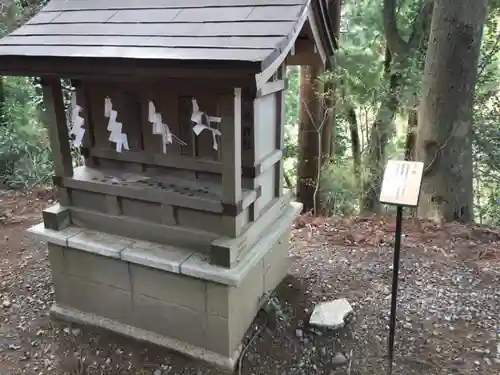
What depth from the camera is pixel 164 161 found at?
3.00 metres

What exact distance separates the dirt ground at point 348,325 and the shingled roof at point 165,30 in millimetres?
1908

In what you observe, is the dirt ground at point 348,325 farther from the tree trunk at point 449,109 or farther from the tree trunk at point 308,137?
the tree trunk at point 308,137

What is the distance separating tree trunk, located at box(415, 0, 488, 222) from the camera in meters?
4.69

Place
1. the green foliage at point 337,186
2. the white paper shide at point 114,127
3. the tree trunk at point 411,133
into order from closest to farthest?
the white paper shide at point 114,127 → the tree trunk at point 411,133 → the green foliage at point 337,186

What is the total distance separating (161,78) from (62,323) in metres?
2.09

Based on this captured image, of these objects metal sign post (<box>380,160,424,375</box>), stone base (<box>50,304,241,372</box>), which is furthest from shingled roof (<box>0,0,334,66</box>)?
stone base (<box>50,304,241,372</box>)

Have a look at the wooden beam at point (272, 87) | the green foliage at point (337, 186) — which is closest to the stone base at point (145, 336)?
the wooden beam at point (272, 87)

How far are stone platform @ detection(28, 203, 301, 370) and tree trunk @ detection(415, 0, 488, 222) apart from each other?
254cm

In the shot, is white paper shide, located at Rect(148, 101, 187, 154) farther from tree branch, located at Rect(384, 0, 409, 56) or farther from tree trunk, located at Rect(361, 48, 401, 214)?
tree branch, located at Rect(384, 0, 409, 56)

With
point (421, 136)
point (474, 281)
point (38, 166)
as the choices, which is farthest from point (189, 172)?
point (38, 166)

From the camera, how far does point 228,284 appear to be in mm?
2678

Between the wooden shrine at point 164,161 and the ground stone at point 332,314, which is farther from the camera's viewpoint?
the ground stone at point 332,314

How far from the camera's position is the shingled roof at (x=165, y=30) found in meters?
2.31

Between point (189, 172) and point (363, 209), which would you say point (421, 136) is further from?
point (189, 172)
